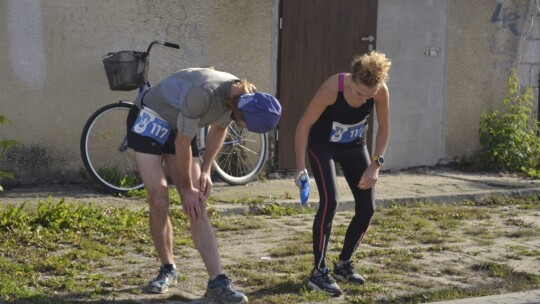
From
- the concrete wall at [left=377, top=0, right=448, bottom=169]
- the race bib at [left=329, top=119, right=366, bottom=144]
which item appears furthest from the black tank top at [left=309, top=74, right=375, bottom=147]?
the concrete wall at [left=377, top=0, right=448, bottom=169]

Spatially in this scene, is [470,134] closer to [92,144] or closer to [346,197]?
[346,197]

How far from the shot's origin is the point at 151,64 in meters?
10.9

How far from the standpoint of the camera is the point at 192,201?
640cm

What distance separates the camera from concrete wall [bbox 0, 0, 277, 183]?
10.1m

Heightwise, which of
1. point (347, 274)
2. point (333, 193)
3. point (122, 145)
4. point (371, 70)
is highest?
point (371, 70)

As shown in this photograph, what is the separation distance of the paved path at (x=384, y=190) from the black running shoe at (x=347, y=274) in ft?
8.63

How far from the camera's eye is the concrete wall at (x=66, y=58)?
33.3 ft

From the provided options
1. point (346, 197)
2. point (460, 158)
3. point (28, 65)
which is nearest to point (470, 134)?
point (460, 158)

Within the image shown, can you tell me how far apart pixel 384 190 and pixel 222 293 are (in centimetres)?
514

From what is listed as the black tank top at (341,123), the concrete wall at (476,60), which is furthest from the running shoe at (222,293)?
the concrete wall at (476,60)

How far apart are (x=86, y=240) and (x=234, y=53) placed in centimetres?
384

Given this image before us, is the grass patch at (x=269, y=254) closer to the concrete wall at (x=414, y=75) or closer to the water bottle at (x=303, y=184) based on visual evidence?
the water bottle at (x=303, y=184)

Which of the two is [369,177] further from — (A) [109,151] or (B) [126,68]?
(A) [109,151]

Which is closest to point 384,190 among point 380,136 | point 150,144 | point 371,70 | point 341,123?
point 380,136
